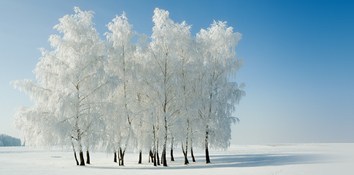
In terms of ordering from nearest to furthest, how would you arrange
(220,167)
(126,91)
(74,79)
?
1. (220,167)
2. (74,79)
3. (126,91)

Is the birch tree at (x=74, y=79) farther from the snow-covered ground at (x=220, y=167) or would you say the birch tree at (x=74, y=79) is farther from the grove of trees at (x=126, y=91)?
the snow-covered ground at (x=220, y=167)

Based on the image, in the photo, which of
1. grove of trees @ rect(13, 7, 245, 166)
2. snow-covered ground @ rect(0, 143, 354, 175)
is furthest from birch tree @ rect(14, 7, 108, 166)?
snow-covered ground @ rect(0, 143, 354, 175)

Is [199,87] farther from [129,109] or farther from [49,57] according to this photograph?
[49,57]

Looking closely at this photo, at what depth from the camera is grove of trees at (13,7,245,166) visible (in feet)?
111

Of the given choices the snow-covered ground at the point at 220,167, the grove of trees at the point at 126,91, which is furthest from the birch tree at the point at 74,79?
the snow-covered ground at the point at 220,167

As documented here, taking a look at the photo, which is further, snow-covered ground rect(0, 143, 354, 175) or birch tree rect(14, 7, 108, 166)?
birch tree rect(14, 7, 108, 166)

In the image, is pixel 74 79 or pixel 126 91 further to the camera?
pixel 126 91

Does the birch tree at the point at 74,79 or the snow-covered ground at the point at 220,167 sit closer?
the snow-covered ground at the point at 220,167

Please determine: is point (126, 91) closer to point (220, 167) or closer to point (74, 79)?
point (74, 79)

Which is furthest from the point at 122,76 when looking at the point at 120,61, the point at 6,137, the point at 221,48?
the point at 6,137

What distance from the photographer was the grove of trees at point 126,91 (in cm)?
3391

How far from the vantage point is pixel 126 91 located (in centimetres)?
3744

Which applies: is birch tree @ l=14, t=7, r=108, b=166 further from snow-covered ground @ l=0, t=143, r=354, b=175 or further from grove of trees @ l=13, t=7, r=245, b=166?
snow-covered ground @ l=0, t=143, r=354, b=175

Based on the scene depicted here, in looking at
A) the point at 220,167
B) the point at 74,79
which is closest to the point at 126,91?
the point at 74,79
